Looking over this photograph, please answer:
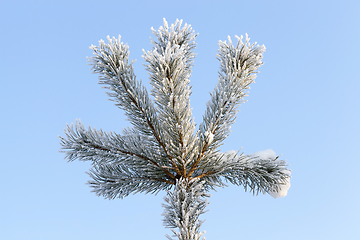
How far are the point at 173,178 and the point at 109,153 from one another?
1.92 feet

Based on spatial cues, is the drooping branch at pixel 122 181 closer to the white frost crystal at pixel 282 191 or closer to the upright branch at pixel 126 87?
the upright branch at pixel 126 87

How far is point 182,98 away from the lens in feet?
7.70

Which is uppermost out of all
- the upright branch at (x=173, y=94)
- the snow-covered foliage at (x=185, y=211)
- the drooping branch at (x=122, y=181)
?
the upright branch at (x=173, y=94)

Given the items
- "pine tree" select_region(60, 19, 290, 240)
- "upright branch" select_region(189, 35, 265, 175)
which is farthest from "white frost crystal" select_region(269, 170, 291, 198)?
"upright branch" select_region(189, 35, 265, 175)

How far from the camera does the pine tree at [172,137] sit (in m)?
2.33

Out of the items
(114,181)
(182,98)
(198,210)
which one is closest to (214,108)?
(182,98)

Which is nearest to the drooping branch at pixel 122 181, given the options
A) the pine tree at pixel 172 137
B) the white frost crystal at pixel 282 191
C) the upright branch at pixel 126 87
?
the pine tree at pixel 172 137

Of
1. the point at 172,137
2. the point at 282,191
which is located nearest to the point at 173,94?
the point at 172,137

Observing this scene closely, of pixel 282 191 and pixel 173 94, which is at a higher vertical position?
pixel 173 94

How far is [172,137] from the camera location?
2.45m

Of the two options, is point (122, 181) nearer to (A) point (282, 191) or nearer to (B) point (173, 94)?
(B) point (173, 94)

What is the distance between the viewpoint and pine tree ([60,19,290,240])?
7.65 feet

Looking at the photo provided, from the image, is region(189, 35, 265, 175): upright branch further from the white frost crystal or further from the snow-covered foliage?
the white frost crystal

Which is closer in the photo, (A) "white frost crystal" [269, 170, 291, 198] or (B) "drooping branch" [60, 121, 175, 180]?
(B) "drooping branch" [60, 121, 175, 180]
